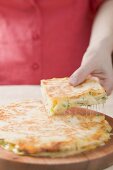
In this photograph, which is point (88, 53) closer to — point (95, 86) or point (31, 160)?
point (95, 86)

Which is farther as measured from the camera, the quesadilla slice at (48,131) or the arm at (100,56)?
the arm at (100,56)

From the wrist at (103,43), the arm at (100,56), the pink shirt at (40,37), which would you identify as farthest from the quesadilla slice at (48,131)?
the pink shirt at (40,37)

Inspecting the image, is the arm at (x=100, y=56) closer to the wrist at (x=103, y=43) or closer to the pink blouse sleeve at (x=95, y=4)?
the wrist at (x=103, y=43)

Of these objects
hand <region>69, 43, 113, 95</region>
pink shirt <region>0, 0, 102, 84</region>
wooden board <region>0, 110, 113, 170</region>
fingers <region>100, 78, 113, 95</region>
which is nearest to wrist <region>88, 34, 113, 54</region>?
hand <region>69, 43, 113, 95</region>

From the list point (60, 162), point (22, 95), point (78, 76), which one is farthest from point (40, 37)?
point (60, 162)

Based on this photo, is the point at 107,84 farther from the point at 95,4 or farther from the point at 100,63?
the point at 95,4

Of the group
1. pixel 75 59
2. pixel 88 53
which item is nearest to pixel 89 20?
pixel 75 59
